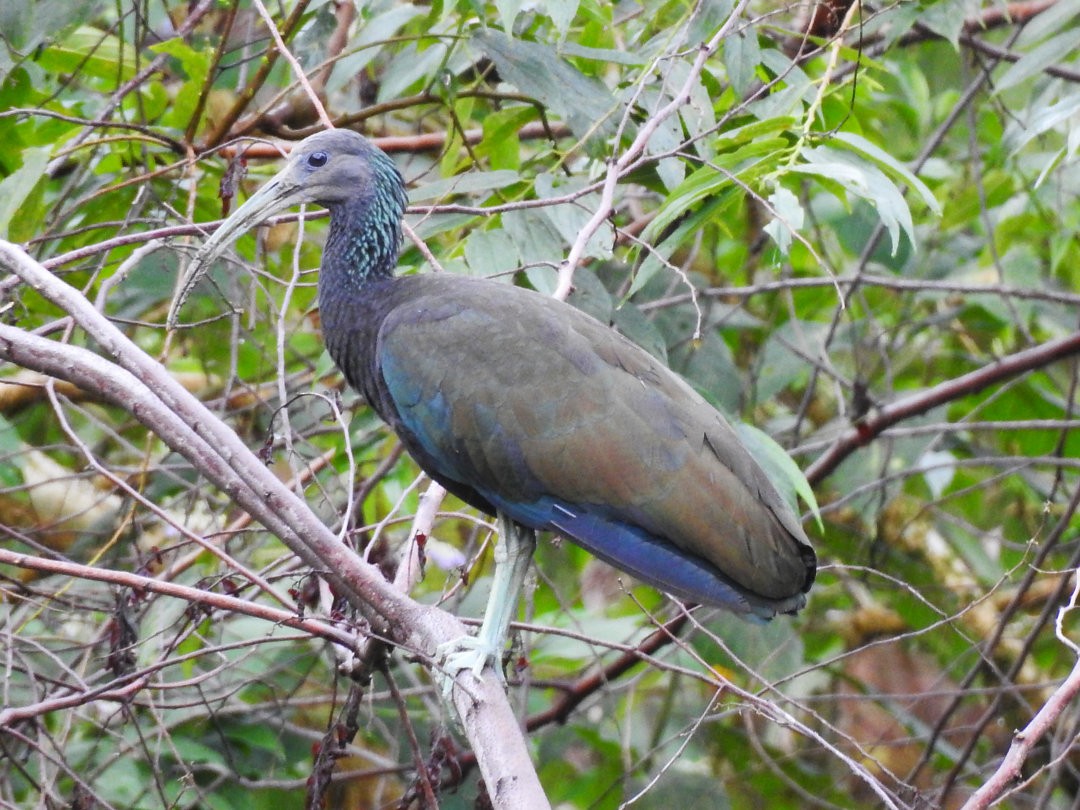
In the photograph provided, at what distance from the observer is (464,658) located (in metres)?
3.47

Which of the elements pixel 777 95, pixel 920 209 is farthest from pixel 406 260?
pixel 920 209

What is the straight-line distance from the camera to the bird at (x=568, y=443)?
382 cm

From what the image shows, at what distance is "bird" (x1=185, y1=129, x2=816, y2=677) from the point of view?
382cm

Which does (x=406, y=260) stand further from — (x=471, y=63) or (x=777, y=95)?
(x=777, y=95)

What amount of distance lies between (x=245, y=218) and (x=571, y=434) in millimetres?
1124

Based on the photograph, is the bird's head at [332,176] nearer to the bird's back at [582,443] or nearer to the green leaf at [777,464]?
the bird's back at [582,443]

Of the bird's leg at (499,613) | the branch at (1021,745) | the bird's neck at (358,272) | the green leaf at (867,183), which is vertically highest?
the green leaf at (867,183)

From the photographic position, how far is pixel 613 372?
13.1 feet

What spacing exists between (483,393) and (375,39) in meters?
1.45

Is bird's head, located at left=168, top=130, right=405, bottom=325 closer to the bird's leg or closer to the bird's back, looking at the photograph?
the bird's back

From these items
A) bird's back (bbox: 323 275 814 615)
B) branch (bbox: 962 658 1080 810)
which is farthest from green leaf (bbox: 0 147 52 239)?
branch (bbox: 962 658 1080 810)

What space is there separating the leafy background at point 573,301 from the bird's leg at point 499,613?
129mm

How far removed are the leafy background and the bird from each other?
168 millimetres

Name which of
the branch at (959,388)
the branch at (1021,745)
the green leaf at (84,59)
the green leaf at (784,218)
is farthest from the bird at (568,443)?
the branch at (1021,745)
